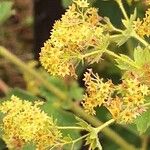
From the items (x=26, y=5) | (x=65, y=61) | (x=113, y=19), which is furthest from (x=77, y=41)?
(x=26, y=5)

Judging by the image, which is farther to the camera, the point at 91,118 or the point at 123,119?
the point at 91,118

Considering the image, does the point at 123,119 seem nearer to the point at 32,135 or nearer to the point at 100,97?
the point at 100,97

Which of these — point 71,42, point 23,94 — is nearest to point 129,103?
point 71,42

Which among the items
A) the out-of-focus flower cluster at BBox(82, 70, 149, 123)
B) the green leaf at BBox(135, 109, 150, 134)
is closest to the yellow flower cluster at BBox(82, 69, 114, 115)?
the out-of-focus flower cluster at BBox(82, 70, 149, 123)

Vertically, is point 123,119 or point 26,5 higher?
point 26,5

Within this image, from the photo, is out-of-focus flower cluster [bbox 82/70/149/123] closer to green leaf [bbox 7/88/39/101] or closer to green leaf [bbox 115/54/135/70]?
green leaf [bbox 115/54/135/70]

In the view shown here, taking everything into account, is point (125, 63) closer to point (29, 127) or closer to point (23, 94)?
point (29, 127)

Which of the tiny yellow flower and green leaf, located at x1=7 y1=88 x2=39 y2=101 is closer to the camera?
the tiny yellow flower

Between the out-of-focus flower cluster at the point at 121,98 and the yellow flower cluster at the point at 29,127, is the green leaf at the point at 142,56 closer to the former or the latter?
the out-of-focus flower cluster at the point at 121,98
